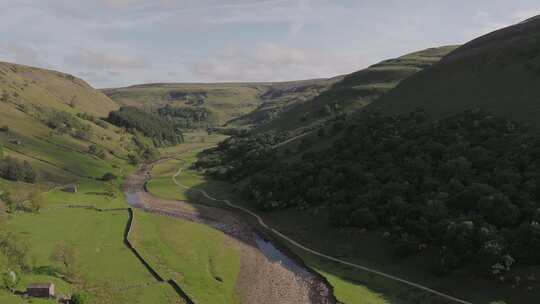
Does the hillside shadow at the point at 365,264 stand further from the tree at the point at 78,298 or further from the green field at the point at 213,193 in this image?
the tree at the point at 78,298

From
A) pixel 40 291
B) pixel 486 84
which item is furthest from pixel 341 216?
pixel 486 84

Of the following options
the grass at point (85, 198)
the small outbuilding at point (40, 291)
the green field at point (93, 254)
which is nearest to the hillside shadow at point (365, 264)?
the green field at point (93, 254)

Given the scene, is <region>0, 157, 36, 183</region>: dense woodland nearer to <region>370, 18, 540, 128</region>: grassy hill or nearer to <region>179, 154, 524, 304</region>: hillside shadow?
<region>179, 154, 524, 304</region>: hillside shadow

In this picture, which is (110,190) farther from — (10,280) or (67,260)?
(10,280)

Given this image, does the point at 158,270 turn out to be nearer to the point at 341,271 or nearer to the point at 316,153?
the point at 341,271

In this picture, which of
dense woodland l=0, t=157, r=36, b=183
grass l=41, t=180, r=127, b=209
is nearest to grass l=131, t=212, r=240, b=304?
grass l=41, t=180, r=127, b=209
